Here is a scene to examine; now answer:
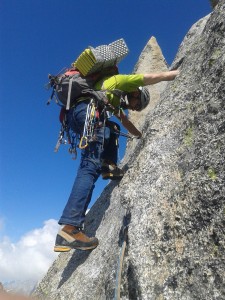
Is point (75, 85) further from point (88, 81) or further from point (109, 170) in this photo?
point (109, 170)

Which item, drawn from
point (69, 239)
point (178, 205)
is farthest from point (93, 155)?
point (178, 205)

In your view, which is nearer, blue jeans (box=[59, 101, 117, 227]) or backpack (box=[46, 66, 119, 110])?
blue jeans (box=[59, 101, 117, 227])

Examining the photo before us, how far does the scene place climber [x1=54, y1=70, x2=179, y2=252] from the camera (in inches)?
293

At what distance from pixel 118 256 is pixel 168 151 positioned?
212 cm

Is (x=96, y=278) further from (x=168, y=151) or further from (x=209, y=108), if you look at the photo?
(x=209, y=108)

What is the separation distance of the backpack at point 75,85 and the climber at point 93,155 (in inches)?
7.8

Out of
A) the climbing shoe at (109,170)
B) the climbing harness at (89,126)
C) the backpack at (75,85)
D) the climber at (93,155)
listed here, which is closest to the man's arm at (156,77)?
the climber at (93,155)

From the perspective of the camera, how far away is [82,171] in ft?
25.4

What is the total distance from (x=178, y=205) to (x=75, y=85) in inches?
174

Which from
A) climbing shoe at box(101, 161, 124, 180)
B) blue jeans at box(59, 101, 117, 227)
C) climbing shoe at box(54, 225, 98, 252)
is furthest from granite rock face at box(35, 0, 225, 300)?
climbing shoe at box(101, 161, 124, 180)

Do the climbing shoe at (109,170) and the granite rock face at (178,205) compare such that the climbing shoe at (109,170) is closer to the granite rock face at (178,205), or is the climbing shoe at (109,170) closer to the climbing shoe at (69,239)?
the granite rock face at (178,205)

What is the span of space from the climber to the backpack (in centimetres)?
20

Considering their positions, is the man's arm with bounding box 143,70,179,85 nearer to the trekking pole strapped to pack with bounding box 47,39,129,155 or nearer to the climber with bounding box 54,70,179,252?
the climber with bounding box 54,70,179,252

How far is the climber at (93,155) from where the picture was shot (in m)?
7.44
